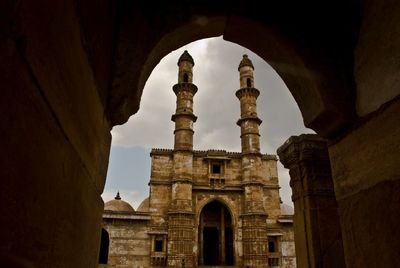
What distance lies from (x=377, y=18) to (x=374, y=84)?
1.29 feet

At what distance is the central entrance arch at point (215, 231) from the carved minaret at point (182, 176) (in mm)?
1718

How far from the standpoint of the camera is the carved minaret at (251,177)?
16.4 m

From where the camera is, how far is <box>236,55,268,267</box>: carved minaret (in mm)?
16406

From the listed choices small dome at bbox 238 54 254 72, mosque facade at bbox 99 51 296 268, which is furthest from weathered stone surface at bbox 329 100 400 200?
small dome at bbox 238 54 254 72

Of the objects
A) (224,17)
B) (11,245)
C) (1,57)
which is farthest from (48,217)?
(224,17)

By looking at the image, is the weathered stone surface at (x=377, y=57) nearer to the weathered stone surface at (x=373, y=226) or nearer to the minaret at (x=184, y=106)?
the weathered stone surface at (x=373, y=226)

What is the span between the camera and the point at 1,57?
2.17ft

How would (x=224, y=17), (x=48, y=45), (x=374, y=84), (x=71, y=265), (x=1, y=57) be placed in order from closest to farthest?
(x=1, y=57)
(x=48, y=45)
(x=71, y=265)
(x=374, y=84)
(x=224, y=17)

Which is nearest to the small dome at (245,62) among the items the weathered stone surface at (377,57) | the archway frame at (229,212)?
the archway frame at (229,212)

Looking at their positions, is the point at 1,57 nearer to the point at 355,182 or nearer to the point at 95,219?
the point at 95,219

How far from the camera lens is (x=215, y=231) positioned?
1988 centimetres

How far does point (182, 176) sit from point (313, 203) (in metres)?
13.7

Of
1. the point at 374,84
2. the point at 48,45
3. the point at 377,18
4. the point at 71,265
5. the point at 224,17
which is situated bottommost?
the point at 71,265

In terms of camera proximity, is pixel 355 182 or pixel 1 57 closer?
pixel 1 57
